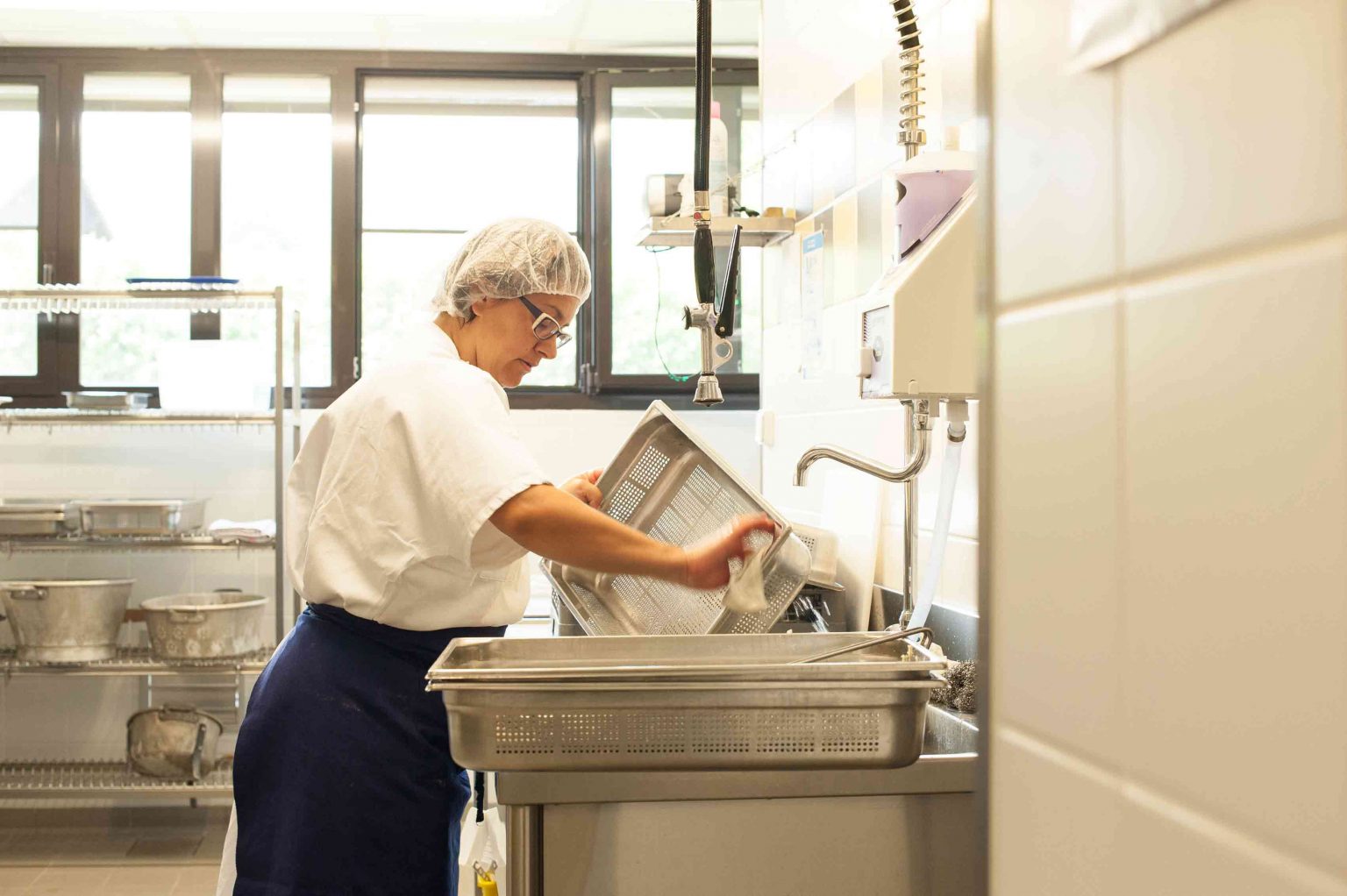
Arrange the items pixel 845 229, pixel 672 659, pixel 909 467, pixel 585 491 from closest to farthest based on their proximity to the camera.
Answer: pixel 672 659 < pixel 909 467 < pixel 585 491 < pixel 845 229

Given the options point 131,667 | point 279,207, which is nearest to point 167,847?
point 131,667

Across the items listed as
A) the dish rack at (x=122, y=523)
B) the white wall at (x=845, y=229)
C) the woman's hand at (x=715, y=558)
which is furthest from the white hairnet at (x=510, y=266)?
the dish rack at (x=122, y=523)

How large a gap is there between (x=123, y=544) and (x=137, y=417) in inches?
14.3

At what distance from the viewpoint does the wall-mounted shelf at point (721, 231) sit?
2.40m

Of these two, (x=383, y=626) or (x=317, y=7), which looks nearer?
(x=383, y=626)

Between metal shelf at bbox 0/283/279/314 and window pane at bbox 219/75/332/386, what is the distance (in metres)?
0.25

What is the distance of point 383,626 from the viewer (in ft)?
5.17

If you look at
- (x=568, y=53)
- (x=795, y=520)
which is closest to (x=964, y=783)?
(x=795, y=520)

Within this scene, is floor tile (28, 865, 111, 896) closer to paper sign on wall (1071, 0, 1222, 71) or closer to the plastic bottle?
the plastic bottle

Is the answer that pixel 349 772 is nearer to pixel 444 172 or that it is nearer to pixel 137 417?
pixel 137 417

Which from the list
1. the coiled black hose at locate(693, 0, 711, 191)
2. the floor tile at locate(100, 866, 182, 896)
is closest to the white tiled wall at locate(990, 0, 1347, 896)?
the coiled black hose at locate(693, 0, 711, 191)

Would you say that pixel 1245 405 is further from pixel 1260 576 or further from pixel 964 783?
pixel 964 783

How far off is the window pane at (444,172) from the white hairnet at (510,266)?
7.15ft

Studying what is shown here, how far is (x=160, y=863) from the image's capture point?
11.2ft
